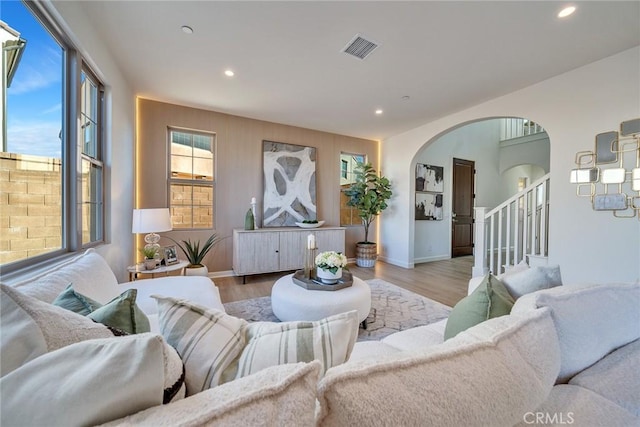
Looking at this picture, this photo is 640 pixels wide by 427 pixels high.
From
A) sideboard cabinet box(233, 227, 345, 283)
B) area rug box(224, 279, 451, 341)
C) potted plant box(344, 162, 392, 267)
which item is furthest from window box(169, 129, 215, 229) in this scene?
potted plant box(344, 162, 392, 267)

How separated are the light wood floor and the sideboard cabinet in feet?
0.71

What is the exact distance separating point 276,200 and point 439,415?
391 cm

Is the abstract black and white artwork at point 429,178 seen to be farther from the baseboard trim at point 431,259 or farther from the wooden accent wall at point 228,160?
the wooden accent wall at point 228,160

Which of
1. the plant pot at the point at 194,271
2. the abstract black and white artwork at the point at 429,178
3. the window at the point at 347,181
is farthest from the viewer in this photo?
the abstract black and white artwork at the point at 429,178

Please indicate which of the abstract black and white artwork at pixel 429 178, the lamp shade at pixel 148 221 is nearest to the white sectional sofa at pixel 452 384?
the lamp shade at pixel 148 221

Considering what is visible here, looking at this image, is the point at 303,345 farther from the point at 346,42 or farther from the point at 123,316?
the point at 346,42

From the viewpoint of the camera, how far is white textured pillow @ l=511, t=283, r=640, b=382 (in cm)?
78

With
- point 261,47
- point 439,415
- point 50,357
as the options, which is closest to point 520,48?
point 261,47

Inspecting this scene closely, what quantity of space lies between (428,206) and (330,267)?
3892 millimetres

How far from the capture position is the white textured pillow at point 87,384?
14.3 inches

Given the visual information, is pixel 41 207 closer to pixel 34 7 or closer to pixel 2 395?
pixel 34 7

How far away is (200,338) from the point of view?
2.04ft

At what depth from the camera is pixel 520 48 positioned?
2.18 m

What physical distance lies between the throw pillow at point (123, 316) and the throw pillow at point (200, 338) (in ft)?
0.39
